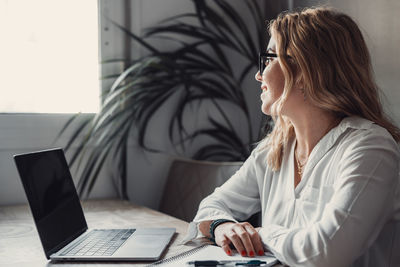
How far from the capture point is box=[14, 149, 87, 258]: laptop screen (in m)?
1.39

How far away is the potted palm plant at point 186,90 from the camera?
7.87 ft

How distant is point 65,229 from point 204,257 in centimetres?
47

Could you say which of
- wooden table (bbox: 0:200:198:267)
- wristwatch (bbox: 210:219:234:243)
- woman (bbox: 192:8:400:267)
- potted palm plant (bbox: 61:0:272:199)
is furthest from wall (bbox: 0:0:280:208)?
wristwatch (bbox: 210:219:234:243)

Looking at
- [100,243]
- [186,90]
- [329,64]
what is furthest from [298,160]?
[186,90]

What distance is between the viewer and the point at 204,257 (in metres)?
1.32

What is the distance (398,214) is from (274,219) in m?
0.37

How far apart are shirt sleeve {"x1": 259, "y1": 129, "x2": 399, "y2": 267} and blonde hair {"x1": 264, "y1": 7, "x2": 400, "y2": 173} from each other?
0.16 meters

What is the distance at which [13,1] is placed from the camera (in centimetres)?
237

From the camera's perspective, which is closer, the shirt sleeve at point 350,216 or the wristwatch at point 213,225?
the shirt sleeve at point 350,216

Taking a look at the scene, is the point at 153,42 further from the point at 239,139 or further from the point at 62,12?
the point at 239,139

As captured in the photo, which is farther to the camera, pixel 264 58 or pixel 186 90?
pixel 186 90

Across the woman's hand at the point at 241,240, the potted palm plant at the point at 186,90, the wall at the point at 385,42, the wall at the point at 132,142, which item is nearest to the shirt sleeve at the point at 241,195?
the woman's hand at the point at 241,240

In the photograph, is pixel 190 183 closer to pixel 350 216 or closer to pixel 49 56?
pixel 49 56

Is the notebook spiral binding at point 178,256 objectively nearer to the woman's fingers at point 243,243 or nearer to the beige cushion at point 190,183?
the woman's fingers at point 243,243
